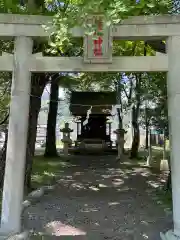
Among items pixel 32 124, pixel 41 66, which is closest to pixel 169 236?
pixel 41 66

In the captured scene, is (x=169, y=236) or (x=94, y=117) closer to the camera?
(x=169, y=236)

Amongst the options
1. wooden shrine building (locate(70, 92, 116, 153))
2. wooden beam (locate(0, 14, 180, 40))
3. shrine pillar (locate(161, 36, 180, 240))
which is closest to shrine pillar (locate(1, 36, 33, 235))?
wooden beam (locate(0, 14, 180, 40))

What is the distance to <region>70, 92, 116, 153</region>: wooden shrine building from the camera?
1611 cm

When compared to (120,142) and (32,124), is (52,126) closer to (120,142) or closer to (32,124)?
(120,142)

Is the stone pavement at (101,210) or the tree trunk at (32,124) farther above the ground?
the tree trunk at (32,124)

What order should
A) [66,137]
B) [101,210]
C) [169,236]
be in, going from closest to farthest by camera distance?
[169,236] < [101,210] < [66,137]

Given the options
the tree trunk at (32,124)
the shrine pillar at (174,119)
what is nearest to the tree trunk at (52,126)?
the tree trunk at (32,124)

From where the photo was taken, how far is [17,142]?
14.3 feet

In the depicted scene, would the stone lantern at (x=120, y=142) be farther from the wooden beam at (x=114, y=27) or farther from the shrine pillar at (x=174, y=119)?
the wooden beam at (x=114, y=27)

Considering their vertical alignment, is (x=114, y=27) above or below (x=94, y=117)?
above

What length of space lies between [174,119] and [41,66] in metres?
2.25

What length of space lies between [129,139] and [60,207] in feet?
54.6

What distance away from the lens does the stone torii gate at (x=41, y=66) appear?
4.30m

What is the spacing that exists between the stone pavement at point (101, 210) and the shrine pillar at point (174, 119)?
0.55m
